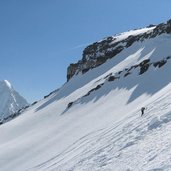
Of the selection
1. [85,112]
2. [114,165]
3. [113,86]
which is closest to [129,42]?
[113,86]

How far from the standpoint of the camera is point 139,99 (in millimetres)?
45250

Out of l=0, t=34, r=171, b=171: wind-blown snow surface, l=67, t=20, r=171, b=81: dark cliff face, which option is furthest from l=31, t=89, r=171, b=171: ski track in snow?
l=67, t=20, r=171, b=81: dark cliff face

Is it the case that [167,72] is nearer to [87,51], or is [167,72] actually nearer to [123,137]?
[123,137]

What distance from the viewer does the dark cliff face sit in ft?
280

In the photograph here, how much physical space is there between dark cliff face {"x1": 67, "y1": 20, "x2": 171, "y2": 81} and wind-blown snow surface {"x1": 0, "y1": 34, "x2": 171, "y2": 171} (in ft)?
13.9

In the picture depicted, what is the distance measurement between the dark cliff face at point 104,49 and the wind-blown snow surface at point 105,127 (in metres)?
4.25

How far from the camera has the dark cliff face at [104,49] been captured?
3363 inches

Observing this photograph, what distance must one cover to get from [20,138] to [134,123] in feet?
94.3

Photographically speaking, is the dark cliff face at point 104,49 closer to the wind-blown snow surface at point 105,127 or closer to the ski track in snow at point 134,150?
the wind-blown snow surface at point 105,127

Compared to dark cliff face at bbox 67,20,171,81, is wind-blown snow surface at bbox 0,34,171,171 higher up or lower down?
lower down

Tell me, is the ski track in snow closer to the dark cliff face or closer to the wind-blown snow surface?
the wind-blown snow surface

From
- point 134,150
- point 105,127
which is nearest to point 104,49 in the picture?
point 105,127

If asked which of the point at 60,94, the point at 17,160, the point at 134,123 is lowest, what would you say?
the point at 134,123

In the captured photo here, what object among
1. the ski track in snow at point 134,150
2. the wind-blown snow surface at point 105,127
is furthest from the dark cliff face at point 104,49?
the ski track in snow at point 134,150
